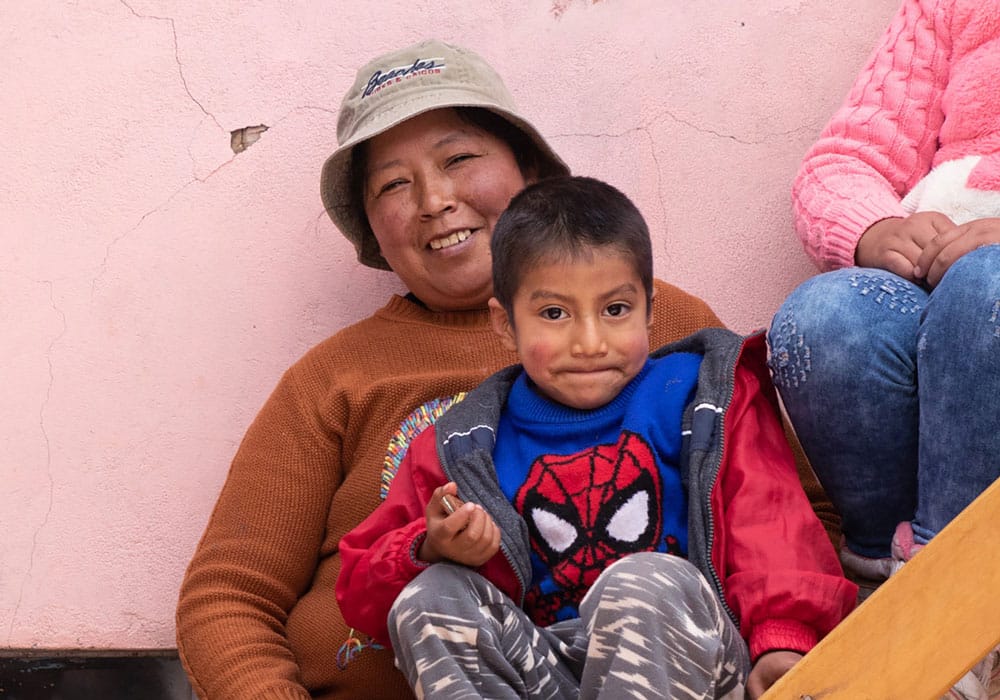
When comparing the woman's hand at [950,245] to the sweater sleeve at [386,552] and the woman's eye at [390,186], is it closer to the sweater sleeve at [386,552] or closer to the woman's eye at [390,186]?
the sweater sleeve at [386,552]

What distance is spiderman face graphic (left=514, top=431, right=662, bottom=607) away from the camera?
5.18 feet

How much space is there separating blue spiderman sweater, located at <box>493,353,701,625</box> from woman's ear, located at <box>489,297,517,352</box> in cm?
12

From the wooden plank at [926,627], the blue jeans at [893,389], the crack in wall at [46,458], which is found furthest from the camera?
the crack in wall at [46,458]

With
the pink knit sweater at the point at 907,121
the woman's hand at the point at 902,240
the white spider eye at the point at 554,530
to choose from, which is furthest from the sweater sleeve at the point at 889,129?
the white spider eye at the point at 554,530

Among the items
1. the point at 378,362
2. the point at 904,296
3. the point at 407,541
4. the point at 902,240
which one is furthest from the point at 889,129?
the point at 407,541

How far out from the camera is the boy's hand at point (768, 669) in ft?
4.58

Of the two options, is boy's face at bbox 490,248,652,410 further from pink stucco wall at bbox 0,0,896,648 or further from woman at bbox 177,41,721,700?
pink stucco wall at bbox 0,0,896,648

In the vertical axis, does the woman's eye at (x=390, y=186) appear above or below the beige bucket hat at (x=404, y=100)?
below

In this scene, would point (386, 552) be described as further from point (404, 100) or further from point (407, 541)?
point (404, 100)

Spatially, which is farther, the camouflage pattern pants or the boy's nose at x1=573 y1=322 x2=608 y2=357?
the boy's nose at x1=573 y1=322 x2=608 y2=357

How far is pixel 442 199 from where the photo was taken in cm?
A: 205

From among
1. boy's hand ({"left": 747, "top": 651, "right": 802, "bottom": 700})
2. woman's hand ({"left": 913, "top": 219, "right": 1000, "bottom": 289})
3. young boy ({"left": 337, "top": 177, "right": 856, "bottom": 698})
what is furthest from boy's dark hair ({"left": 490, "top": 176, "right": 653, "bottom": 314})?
boy's hand ({"left": 747, "top": 651, "right": 802, "bottom": 700})

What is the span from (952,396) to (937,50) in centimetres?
81

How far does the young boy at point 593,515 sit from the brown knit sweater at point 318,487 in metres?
0.29
